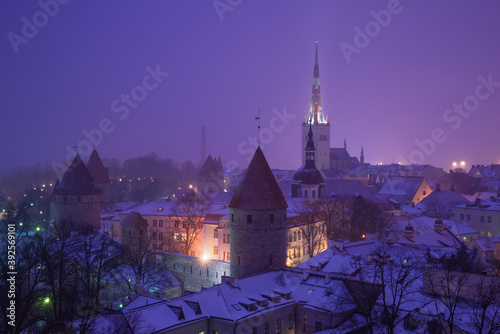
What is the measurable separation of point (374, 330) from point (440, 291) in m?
3.53

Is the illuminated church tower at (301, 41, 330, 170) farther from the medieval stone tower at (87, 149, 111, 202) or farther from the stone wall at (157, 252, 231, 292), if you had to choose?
the stone wall at (157, 252, 231, 292)

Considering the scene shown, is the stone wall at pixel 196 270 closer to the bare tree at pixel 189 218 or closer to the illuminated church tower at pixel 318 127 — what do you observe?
the bare tree at pixel 189 218

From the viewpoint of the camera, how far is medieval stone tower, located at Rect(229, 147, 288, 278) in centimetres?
2822

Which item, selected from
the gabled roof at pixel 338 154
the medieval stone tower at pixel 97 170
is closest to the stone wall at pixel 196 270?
the medieval stone tower at pixel 97 170

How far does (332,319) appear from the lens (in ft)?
74.8

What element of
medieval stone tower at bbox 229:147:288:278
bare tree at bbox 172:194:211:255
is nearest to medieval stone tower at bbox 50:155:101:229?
bare tree at bbox 172:194:211:255

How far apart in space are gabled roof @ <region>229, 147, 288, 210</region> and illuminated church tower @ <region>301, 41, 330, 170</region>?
90751 mm

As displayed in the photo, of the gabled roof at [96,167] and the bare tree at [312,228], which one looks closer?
the bare tree at [312,228]

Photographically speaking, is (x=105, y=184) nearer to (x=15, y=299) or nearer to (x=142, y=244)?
(x=142, y=244)

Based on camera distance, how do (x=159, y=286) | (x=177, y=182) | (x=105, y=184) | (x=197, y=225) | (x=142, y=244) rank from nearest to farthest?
1. (x=159, y=286)
2. (x=142, y=244)
3. (x=197, y=225)
4. (x=105, y=184)
5. (x=177, y=182)

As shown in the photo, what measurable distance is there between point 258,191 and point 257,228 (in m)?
2.25

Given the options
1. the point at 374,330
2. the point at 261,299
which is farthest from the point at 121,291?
the point at 374,330

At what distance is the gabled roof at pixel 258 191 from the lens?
94.2ft

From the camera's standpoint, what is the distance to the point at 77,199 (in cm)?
4500
